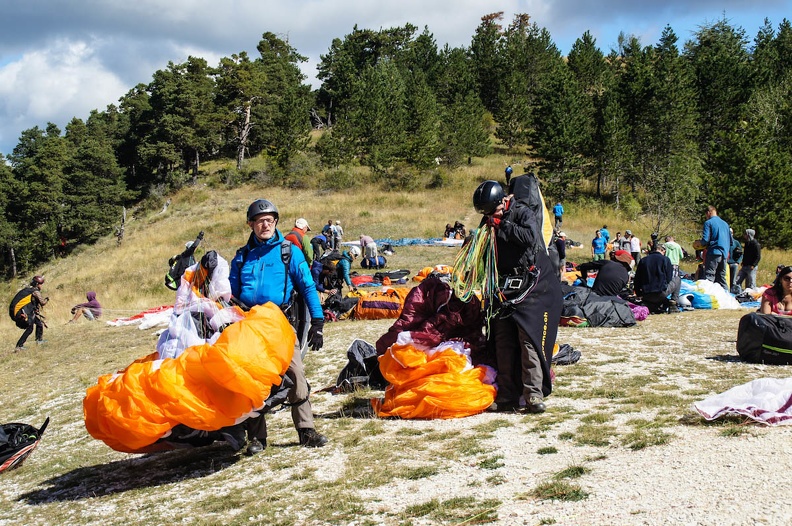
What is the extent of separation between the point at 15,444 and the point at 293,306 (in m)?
3.04

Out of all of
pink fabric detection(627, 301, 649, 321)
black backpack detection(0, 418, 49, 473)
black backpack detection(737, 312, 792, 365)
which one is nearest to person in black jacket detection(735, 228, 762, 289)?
pink fabric detection(627, 301, 649, 321)

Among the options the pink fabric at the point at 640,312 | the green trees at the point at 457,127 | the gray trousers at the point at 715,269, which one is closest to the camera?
the pink fabric at the point at 640,312

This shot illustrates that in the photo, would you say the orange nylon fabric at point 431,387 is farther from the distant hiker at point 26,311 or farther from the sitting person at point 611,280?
the distant hiker at point 26,311

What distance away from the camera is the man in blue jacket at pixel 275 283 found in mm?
4723

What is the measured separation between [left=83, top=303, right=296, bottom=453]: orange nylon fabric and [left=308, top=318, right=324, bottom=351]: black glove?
18.5 inches

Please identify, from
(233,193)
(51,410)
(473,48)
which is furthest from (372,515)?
(473,48)

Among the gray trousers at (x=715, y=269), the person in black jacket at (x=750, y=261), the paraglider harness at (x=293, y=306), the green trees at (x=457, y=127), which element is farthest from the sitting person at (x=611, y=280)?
the green trees at (x=457, y=127)

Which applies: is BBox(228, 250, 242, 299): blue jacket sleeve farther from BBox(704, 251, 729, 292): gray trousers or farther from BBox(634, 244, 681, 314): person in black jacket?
BBox(704, 251, 729, 292): gray trousers

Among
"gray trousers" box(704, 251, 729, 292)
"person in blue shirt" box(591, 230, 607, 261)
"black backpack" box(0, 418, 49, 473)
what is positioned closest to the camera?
"black backpack" box(0, 418, 49, 473)

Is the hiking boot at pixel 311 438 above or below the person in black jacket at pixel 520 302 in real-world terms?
below

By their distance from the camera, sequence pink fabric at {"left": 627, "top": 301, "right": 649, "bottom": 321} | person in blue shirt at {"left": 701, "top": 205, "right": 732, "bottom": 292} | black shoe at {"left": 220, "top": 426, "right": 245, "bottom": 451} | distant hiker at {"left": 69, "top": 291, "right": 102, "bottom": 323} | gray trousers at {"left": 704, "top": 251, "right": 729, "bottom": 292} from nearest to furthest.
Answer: black shoe at {"left": 220, "top": 426, "right": 245, "bottom": 451}
pink fabric at {"left": 627, "top": 301, "right": 649, "bottom": 321}
person in blue shirt at {"left": 701, "top": 205, "right": 732, "bottom": 292}
gray trousers at {"left": 704, "top": 251, "right": 729, "bottom": 292}
distant hiker at {"left": 69, "top": 291, "right": 102, "bottom": 323}

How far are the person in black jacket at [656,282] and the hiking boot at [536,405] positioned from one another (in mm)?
6467

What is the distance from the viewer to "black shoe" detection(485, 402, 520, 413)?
5246 millimetres

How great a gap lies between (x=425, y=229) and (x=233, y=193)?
889 inches
